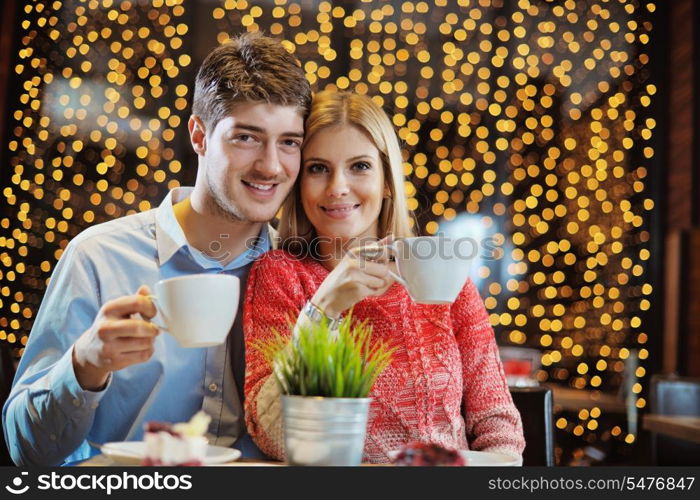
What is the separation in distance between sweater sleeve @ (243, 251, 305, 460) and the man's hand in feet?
0.67

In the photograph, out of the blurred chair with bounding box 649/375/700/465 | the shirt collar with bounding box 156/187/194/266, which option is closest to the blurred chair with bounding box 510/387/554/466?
the shirt collar with bounding box 156/187/194/266

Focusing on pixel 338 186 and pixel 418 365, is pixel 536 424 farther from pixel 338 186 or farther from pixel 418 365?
pixel 338 186

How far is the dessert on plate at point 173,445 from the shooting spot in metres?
0.78

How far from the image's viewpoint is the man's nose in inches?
54.2

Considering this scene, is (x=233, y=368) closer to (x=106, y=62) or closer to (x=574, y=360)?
(x=106, y=62)

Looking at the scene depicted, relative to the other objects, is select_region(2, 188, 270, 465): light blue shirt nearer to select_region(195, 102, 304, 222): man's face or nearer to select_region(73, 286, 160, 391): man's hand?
select_region(195, 102, 304, 222): man's face

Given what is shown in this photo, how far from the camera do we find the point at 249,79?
1.40m

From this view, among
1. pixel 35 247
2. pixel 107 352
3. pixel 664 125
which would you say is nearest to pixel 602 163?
pixel 664 125

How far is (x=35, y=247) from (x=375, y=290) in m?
2.50

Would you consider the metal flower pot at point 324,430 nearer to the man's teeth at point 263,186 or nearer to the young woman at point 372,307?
the young woman at point 372,307

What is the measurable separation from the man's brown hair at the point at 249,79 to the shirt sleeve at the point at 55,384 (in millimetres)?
394

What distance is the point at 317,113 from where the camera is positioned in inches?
56.7

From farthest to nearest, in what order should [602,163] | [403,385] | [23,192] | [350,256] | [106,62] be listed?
[602,163] < [106,62] < [23,192] < [403,385] < [350,256]

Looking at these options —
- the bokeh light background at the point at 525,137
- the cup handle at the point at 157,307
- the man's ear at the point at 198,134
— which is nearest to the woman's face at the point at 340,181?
the man's ear at the point at 198,134
